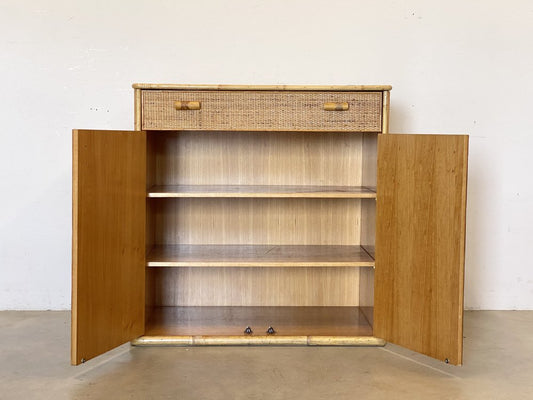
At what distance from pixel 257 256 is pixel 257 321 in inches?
13.6

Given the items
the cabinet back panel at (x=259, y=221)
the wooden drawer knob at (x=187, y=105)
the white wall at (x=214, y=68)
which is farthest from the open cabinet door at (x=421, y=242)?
the white wall at (x=214, y=68)

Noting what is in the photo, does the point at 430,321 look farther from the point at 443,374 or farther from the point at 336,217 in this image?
the point at 336,217

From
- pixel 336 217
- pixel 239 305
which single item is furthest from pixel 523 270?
pixel 239 305

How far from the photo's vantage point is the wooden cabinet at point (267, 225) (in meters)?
2.64

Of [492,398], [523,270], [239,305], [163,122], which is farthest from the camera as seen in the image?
[523,270]

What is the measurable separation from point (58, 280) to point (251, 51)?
174cm

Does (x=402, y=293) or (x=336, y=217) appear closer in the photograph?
(x=402, y=293)

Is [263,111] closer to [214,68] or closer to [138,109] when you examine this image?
[138,109]

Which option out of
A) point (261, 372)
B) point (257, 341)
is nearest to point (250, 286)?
point (257, 341)

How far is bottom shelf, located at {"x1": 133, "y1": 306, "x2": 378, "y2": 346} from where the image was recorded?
3027 millimetres

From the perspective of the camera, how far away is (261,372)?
270 cm

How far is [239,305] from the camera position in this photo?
3594 mm

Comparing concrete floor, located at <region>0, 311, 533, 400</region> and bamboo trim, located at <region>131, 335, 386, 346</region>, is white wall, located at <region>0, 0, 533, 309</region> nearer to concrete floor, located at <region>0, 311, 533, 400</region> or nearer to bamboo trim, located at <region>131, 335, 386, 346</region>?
concrete floor, located at <region>0, 311, 533, 400</region>

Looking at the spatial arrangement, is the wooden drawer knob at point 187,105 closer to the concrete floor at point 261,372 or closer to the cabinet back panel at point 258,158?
the cabinet back panel at point 258,158
